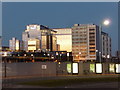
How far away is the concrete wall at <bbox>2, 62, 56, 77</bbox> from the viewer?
3259 centimetres

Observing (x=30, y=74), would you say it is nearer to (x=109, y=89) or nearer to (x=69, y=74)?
(x=69, y=74)

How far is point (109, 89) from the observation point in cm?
1841

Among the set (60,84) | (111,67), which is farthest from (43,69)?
(60,84)

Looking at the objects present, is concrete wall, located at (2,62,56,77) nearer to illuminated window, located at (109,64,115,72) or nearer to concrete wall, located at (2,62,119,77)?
concrete wall, located at (2,62,119,77)

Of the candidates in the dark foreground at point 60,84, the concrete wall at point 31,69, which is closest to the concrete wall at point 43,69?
the concrete wall at point 31,69

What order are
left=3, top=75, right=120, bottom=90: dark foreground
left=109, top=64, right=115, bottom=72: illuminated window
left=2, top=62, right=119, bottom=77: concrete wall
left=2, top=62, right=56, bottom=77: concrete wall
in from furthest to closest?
left=109, top=64, right=115, bottom=72: illuminated window < left=2, top=62, right=119, bottom=77: concrete wall < left=2, top=62, right=56, bottom=77: concrete wall < left=3, top=75, right=120, bottom=90: dark foreground

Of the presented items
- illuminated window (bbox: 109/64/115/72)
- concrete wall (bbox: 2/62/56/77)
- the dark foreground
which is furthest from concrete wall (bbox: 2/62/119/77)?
the dark foreground

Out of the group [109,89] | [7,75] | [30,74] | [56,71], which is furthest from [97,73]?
[109,89]

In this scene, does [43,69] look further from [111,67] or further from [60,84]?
[60,84]

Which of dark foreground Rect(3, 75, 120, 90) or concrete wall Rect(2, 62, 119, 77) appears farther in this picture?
concrete wall Rect(2, 62, 119, 77)

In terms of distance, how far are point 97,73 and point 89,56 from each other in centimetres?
16036

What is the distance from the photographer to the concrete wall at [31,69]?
1283 inches

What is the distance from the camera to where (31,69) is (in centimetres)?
3472

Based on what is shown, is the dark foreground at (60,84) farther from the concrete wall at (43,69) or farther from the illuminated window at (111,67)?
the illuminated window at (111,67)
